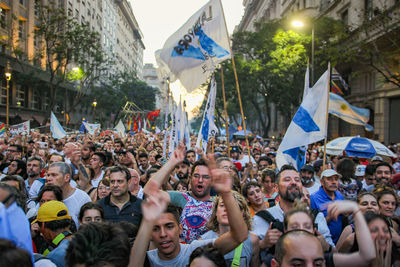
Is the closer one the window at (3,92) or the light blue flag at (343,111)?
the light blue flag at (343,111)

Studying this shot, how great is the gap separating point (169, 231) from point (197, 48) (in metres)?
4.03

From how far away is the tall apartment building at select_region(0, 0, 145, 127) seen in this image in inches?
1184

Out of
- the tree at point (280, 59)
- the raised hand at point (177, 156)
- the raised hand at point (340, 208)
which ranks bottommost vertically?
the raised hand at point (340, 208)

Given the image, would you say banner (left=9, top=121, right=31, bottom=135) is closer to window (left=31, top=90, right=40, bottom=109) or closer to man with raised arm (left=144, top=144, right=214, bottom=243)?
man with raised arm (left=144, top=144, right=214, bottom=243)

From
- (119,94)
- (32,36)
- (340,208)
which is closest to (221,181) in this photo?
(340,208)

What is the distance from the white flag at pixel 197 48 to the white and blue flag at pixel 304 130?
5.96 ft

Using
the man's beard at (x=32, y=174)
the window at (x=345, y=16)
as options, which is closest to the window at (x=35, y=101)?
the window at (x=345, y=16)

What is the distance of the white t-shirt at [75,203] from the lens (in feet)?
14.7

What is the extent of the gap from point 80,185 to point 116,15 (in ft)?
239

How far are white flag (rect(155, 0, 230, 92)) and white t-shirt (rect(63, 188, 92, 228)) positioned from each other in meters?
2.45

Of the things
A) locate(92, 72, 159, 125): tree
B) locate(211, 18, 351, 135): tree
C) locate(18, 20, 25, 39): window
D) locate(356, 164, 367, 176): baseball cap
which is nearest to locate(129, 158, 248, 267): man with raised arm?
locate(356, 164, 367, 176): baseball cap

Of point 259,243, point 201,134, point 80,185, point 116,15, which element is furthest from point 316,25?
point 116,15

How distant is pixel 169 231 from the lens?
9.14 ft

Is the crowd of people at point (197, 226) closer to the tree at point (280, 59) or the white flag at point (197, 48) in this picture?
the white flag at point (197, 48)
